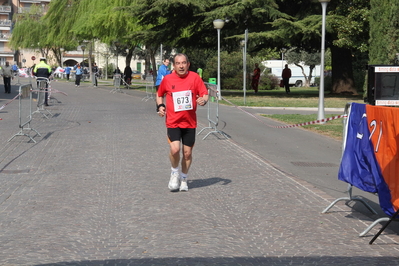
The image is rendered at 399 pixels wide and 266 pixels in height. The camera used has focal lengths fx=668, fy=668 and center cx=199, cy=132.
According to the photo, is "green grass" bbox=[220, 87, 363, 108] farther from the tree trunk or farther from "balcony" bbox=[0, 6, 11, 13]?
"balcony" bbox=[0, 6, 11, 13]

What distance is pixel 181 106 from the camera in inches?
343

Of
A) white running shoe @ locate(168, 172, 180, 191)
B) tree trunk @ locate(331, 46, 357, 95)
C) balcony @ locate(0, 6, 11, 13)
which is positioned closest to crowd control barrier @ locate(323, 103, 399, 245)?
white running shoe @ locate(168, 172, 180, 191)

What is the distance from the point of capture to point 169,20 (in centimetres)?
3616

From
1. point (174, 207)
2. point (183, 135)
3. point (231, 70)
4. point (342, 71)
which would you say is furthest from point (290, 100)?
point (174, 207)

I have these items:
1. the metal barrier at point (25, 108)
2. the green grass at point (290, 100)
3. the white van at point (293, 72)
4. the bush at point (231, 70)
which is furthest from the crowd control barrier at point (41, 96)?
the white van at point (293, 72)

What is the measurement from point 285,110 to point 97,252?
66.3 ft

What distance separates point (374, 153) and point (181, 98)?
2771 mm

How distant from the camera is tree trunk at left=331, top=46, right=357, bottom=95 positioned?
3828 centimetres

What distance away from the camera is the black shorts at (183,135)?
8.80 meters

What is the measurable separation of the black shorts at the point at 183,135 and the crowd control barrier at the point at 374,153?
2.08 meters

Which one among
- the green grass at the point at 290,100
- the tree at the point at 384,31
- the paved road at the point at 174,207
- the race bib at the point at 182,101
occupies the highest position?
the tree at the point at 384,31

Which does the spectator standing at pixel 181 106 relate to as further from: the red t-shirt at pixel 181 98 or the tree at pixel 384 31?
the tree at pixel 384 31

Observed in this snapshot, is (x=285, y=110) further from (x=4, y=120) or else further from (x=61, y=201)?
(x=61, y=201)

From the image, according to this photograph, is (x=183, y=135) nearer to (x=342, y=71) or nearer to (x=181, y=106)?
(x=181, y=106)
